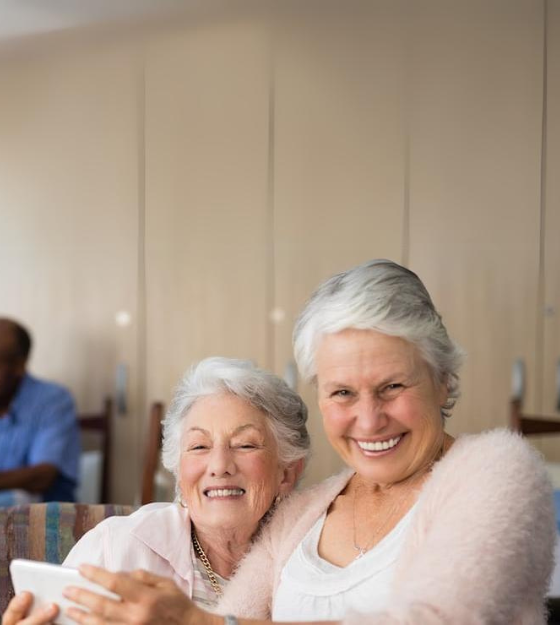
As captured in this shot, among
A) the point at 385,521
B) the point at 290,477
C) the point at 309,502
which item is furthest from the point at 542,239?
the point at 385,521

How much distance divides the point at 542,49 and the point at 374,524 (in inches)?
114

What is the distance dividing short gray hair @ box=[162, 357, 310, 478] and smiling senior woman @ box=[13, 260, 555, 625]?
118 millimetres

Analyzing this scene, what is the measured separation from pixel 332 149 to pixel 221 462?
2781mm

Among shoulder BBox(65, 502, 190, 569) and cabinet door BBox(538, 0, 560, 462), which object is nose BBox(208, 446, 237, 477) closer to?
shoulder BBox(65, 502, 190, 569)

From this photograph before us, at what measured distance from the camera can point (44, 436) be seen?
3529mm

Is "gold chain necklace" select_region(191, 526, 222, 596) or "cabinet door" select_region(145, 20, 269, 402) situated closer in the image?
Result: "gold chain necklace" select_region(191, 526, 222, 596)

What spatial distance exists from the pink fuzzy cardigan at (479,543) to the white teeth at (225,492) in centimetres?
36

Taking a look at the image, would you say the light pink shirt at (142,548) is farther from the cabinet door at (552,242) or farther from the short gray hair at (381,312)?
the cabinet door at (552,242)

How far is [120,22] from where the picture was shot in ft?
14.6

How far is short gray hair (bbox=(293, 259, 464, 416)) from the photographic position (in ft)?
4.01

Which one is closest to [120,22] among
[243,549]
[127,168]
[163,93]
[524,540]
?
[163,93]

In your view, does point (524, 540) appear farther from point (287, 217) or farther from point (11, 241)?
point (11, 241)

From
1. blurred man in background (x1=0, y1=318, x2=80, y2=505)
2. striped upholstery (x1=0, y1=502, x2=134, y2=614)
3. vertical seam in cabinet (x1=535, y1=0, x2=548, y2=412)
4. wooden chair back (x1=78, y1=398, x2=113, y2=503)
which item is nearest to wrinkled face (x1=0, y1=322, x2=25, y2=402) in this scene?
blurred man in background (x1=0, y1=318, x2=80, y2=505)

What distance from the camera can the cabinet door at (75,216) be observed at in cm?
445
